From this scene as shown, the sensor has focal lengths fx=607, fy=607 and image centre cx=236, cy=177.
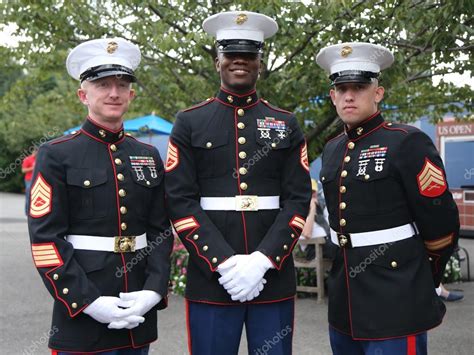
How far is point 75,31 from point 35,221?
14.5 ft

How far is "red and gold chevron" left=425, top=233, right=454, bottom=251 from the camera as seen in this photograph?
2.84 metres

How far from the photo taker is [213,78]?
21.5ft

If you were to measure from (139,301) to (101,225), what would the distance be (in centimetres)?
36

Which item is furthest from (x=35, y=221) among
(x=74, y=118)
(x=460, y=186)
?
(x=74, y=118)

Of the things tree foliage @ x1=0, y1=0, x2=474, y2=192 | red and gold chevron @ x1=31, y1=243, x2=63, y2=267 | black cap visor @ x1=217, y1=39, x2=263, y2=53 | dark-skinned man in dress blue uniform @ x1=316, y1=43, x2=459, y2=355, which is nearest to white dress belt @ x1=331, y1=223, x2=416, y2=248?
dark-skinned man in dress blue uniform @ x1=316, y1=43, x2=459, y2=355

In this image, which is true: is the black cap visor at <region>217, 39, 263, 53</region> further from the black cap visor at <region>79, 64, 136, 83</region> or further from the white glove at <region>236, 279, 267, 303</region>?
the white glove at <region>236, 279, 267, 303</region>

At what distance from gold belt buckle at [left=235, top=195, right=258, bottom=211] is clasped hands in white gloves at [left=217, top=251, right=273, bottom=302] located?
24 centimetres

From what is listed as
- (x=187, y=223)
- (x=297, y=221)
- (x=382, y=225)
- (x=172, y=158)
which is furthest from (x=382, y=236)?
(x=172, y=158)

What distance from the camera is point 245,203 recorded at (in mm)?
2814

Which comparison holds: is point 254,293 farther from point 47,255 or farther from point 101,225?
point 47,255

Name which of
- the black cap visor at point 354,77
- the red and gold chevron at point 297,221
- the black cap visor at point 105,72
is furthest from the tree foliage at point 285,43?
the black cap visor at point 105,72

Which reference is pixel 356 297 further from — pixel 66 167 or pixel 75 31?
pixel 75 31

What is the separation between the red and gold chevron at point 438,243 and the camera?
2.84 m

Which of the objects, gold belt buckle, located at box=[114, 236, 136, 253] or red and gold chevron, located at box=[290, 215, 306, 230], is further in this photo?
red and gold chevron, located at box=[290, 215, 306, 230]
